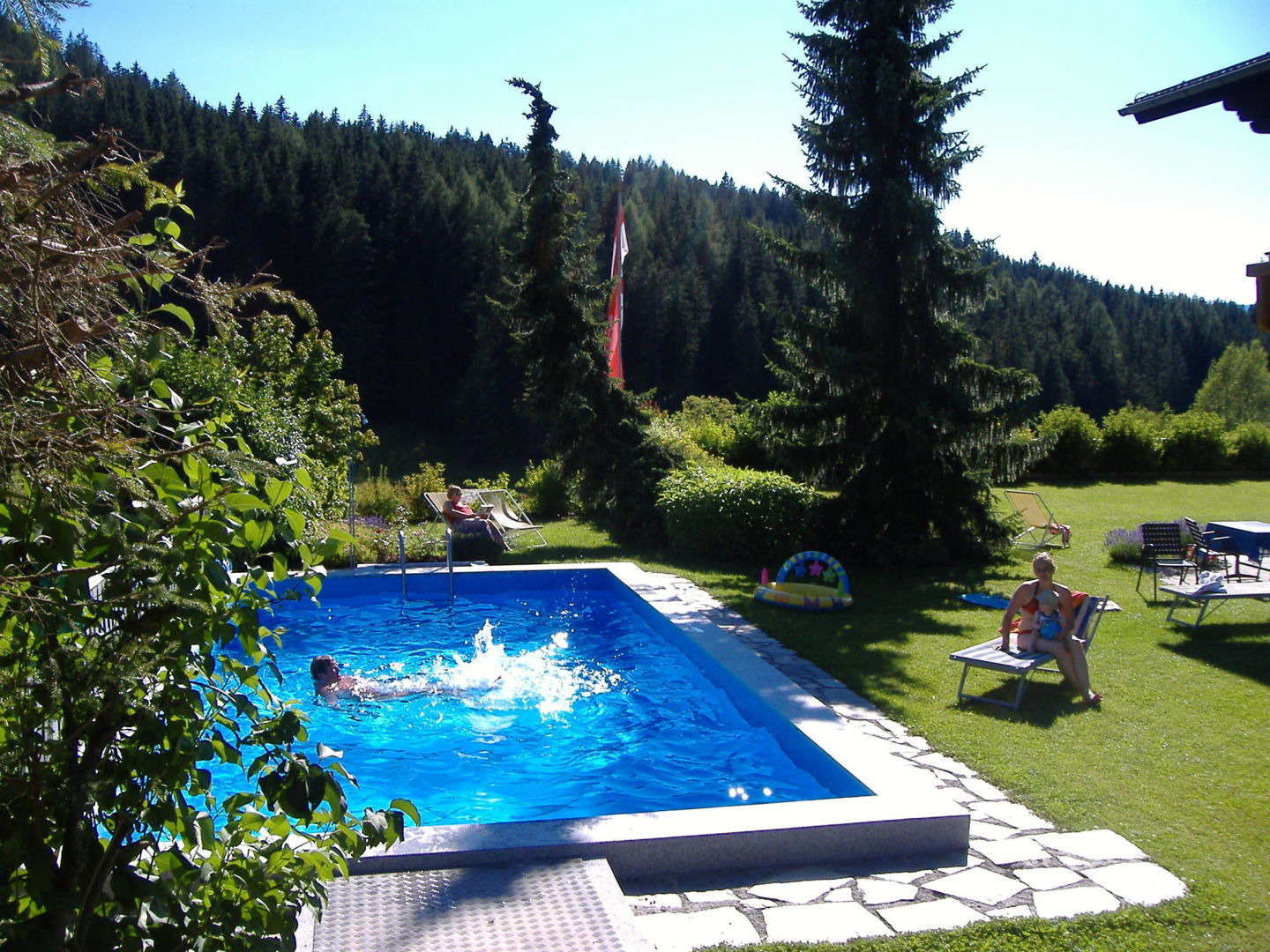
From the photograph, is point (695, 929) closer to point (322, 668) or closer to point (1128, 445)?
point (322, 668)

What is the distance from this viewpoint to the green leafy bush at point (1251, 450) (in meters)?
24.9

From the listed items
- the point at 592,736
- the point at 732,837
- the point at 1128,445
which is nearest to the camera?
the point at 732,837

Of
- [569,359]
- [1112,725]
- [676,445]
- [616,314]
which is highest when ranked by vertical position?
[616,314]

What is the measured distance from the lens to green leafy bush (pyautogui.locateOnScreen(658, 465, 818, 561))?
42.3 feet

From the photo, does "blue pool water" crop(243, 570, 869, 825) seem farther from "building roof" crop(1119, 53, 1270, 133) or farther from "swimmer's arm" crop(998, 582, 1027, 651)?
"building roof" crop(1119, 53, 1270, 133)

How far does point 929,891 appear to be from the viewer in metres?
4.32

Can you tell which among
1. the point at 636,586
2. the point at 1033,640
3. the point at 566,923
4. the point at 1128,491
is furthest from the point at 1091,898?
the point at 1128,491

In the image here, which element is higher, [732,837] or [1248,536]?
[1248,536]

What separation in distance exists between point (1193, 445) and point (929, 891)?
23.8 m

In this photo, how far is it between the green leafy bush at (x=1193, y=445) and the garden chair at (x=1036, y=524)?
38.8 ft

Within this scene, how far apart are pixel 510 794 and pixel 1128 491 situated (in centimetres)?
1875

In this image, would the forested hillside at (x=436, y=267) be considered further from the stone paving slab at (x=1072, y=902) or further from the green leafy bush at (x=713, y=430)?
the stone paving slab at (x=1072, y=902)

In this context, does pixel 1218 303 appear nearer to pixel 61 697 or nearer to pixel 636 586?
pixel 636 586

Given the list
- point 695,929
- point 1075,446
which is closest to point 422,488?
point 695,929
